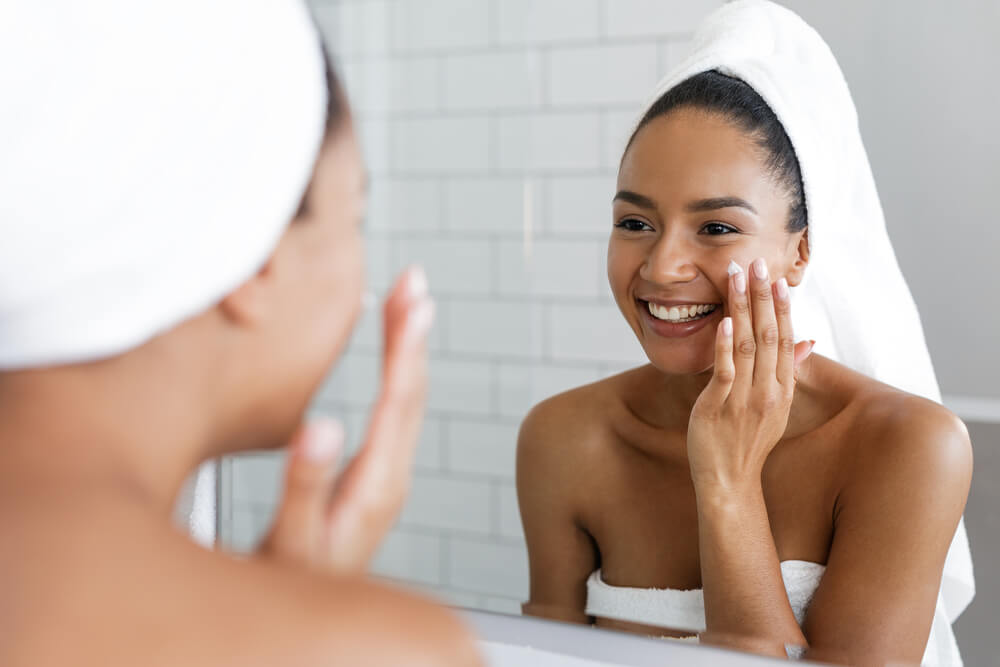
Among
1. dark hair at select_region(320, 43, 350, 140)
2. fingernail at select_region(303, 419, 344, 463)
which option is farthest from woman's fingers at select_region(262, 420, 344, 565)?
dark hair at select_region(320, 43, 350, 140)

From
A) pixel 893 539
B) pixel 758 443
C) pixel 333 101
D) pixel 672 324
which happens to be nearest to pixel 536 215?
pixel 672 324

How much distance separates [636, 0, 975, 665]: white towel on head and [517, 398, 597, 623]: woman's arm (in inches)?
9.8

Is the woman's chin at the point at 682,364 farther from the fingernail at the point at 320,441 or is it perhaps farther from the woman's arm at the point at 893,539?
the fingernail at the point at 320,441

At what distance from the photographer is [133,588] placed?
11.1 inches

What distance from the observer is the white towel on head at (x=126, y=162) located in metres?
0.31

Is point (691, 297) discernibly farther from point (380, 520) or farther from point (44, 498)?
point (44, 498)

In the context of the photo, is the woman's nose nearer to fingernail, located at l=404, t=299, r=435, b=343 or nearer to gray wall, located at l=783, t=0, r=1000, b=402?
gray wall, located at l=783, t=0, r=1000, b=402

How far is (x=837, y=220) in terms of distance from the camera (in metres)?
0.67

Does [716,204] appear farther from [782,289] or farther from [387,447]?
[387,447]

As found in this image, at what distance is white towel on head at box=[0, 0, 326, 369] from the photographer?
306mm

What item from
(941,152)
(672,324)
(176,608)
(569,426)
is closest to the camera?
(176,608)

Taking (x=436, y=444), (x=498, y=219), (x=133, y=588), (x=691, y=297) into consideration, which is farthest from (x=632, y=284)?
(x=133, y=588)

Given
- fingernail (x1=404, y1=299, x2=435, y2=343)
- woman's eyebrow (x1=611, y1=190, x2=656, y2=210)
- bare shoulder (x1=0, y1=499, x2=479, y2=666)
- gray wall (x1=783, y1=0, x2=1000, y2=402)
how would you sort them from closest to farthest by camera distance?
bare shoulder (x1=0, y1=499, x2=479, y2=666), fingernail (x1=404, y1=299, x2=435, y2=343), gray wall (x1=783, y1=0, x2=1000, y2=402), woman's eyebrow (x1=611, y1=190, x2=656, y2=210)

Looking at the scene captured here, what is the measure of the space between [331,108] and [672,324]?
0.43 m
